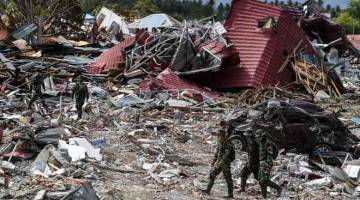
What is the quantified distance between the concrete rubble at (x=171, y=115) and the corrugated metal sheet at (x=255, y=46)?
113mm

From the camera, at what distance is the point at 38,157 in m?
12.1

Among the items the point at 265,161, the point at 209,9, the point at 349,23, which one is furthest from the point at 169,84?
the point at 209,9

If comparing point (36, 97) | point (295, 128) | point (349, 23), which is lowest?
point (349, 23)

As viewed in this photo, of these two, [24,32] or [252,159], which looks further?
[24,32]

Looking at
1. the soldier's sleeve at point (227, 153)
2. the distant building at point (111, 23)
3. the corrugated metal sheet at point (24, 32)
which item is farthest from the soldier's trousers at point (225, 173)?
the distant building at point (111, 23)

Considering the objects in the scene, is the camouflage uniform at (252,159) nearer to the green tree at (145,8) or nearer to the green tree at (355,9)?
the green tree at (145,8)

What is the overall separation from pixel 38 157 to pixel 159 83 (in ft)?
37.9

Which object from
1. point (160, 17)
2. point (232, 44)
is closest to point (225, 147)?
point (232, 44)

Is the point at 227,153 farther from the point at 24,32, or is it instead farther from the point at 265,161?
the point at 24,32

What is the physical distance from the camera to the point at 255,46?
2595cm

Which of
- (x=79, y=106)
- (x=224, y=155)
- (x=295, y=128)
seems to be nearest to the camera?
(x=224, y=155)

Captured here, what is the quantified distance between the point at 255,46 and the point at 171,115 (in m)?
8.12

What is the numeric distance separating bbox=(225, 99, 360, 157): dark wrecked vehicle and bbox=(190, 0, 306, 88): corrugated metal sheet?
33.4ft

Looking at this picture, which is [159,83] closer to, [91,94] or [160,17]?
[91,94]
